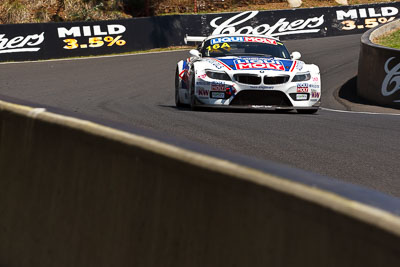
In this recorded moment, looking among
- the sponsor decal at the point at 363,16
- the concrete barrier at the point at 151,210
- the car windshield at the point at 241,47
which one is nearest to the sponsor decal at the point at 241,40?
the car windshield at the point at 241,47

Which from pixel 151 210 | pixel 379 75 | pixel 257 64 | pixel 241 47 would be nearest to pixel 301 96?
pixel 257 64

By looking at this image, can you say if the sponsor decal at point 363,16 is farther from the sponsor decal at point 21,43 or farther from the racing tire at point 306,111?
the racing tire at point 306,111

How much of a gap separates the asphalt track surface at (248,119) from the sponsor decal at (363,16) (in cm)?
876

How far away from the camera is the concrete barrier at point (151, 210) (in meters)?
2.12

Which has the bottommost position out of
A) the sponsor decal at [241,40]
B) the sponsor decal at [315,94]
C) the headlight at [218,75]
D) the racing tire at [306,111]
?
the racing tire at [306,111]

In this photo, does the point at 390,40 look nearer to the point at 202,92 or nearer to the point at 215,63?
the point at 215,63

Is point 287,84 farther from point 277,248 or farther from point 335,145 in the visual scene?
point 277,248

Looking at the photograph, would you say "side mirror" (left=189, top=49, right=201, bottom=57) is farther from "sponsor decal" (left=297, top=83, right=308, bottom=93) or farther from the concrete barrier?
the concrete barrier

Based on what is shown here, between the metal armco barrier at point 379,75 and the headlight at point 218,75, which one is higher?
the headlight at point 218,75

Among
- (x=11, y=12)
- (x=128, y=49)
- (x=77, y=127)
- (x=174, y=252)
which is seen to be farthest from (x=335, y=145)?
(x=11, y=12)

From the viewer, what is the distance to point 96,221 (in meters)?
3.44

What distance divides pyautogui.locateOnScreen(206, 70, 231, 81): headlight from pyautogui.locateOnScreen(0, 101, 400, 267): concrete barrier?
7.28 m

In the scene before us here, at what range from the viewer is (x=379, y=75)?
Answer: 1561 centimetres

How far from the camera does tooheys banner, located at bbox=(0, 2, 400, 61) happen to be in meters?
26.2
